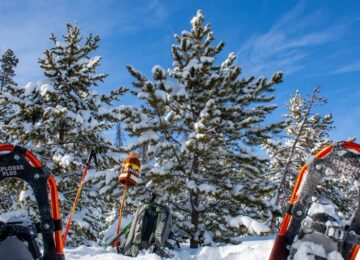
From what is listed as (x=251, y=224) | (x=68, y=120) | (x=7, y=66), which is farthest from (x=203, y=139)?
(x=7, y=66)

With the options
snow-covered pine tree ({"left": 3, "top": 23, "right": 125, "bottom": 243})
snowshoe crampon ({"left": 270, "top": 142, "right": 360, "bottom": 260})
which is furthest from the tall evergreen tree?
snowshoe crampon ({"left": 270, "top": 142, "right": 360, "bottom": 260})

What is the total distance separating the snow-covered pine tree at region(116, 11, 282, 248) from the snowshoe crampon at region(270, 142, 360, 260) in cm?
566

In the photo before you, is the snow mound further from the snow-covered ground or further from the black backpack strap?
the black backpack strap

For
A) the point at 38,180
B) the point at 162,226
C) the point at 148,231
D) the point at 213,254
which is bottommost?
the point at 213,254

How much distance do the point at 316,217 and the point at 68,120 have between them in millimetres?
10518

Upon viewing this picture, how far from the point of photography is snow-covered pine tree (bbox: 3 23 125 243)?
39.4 feet

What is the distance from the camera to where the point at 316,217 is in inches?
151

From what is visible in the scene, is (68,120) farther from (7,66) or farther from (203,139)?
(7,66)

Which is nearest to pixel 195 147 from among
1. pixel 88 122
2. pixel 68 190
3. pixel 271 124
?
pixel 271 124

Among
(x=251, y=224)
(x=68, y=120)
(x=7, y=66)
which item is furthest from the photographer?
(x=7, y=66)

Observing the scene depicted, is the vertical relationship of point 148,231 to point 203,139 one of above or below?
below

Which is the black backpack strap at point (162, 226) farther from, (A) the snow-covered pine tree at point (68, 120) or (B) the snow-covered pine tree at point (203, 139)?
(A) the snow-covered pine tree at point (68, 120)

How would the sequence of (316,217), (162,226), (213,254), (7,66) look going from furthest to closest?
(7,66)
(162,226)
(213,254)
(316,217)

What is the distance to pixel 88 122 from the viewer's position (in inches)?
477
